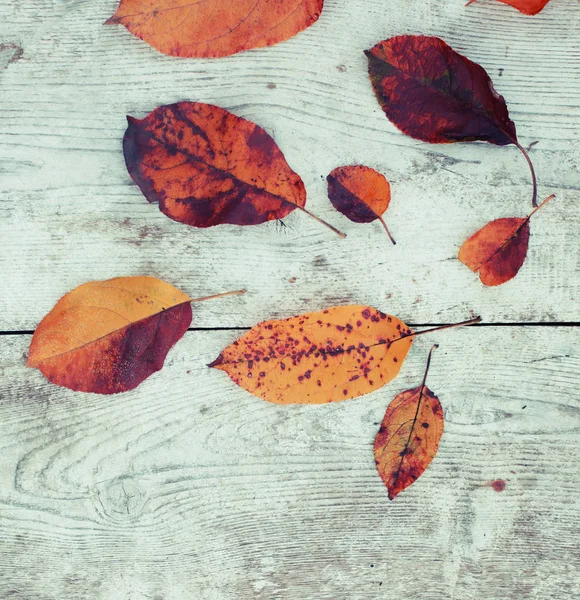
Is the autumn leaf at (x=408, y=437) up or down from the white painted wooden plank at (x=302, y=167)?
down

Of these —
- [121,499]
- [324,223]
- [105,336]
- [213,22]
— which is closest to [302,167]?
[324,223]

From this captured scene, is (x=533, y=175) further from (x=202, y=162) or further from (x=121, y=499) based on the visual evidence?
(x=121, y=499)

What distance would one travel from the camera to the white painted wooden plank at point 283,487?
622 millimetres

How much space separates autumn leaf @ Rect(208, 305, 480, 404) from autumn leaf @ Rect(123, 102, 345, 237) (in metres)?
0.14

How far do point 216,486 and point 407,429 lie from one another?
9.2 inches

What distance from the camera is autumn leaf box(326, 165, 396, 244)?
59cm

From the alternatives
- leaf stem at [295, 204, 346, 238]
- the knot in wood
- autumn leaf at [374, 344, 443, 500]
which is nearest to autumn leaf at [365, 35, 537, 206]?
leaf stem at [295, 204, 346, 238]

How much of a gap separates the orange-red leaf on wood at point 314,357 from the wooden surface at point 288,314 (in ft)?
0.10

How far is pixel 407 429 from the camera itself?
62cm

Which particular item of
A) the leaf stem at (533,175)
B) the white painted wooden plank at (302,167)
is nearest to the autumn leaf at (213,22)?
the white painted wooden plank at (302,167)

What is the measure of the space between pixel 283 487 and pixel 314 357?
169 mm

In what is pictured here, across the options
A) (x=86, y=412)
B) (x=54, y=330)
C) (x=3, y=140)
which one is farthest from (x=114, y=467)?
(x=3, y=140)

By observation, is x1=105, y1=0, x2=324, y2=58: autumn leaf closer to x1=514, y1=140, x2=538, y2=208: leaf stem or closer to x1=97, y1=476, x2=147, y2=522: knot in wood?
x1=514, y1=140, x2=538, y2=208: leaf stem

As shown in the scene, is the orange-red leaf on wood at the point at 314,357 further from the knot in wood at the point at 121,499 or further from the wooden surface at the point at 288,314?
the knot in wood at the point at 121,499
